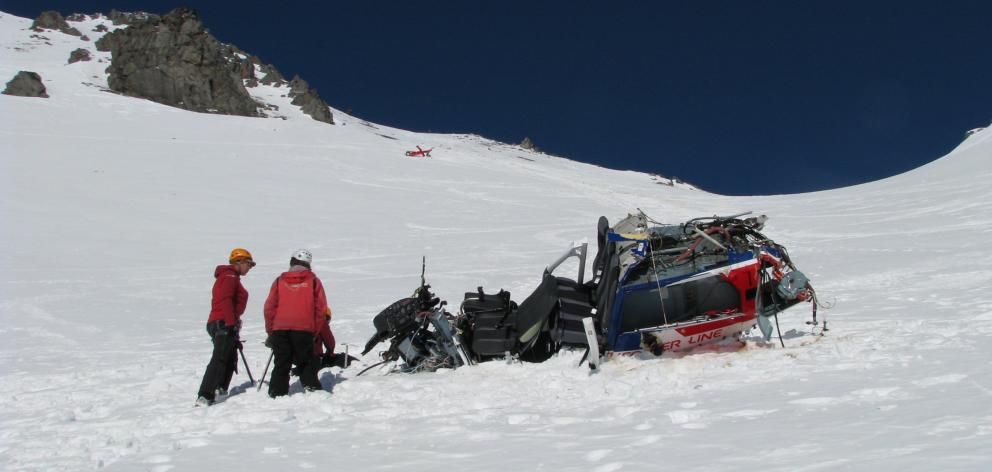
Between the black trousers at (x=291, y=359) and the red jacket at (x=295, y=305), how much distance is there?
0.08 m

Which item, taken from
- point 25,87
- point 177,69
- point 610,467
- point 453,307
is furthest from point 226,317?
point 177,69

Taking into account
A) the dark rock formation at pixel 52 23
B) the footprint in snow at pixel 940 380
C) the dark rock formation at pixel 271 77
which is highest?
the dark rock formation at pixel 52 23

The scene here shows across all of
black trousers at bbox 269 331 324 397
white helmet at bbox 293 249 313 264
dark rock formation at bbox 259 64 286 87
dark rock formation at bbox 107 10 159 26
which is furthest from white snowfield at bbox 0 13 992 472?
dark rock formation at bbox 107 10 159 26

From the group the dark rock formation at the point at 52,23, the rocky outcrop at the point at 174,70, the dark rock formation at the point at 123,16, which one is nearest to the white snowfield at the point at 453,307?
the rocky outcrop at the point at 174,70

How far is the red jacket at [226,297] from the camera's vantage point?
6984 mm

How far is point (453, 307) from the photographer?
12.7 meters

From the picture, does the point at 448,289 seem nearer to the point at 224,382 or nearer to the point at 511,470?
the point at 224,382

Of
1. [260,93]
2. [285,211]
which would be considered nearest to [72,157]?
[285,211]

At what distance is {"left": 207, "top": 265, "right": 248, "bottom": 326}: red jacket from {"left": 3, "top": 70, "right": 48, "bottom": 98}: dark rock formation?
175 ft

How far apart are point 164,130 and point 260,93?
166 feet

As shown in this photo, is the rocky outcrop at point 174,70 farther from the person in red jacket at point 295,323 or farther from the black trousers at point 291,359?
the black trousers at point 291,359

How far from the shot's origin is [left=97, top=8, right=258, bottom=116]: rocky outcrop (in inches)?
2739

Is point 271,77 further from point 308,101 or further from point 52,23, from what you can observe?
point 52,23

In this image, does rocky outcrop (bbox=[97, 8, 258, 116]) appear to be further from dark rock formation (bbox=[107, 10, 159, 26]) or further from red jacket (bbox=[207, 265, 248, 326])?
red jacket (bbox=[207, 265, 248, 326])
